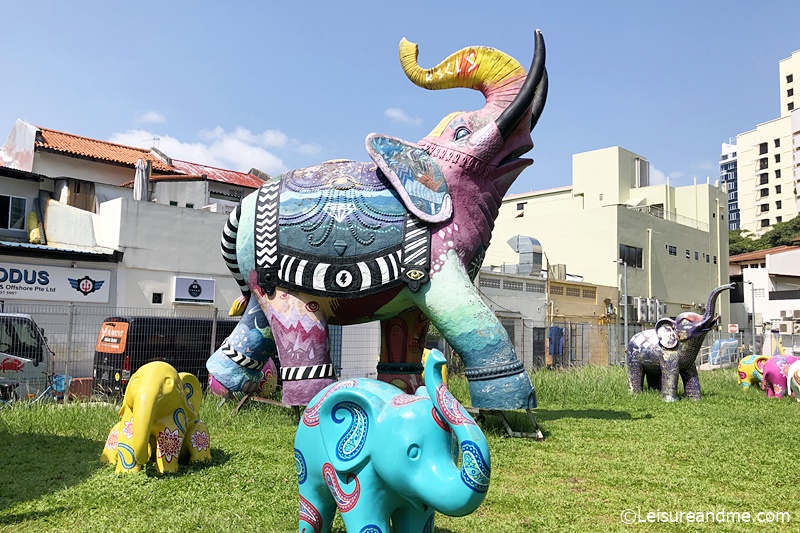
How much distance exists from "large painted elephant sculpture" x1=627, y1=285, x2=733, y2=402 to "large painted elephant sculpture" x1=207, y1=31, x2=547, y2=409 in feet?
14.4

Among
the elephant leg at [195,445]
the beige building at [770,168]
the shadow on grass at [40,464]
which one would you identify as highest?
the beige building at [770,168]

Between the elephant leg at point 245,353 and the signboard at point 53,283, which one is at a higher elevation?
the signboard at point 53,283

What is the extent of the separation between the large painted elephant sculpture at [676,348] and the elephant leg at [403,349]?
432 centimetres

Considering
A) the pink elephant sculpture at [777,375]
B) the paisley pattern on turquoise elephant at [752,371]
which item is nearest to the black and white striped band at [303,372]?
the pink elephant sculpture at [777,375]

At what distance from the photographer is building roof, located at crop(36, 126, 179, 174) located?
60.5 ft

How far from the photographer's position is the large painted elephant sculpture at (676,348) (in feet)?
30.4

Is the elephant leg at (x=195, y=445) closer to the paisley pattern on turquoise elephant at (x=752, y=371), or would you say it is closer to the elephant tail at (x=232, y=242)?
the elephant tail at (x=232, y=242)

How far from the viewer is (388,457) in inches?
108

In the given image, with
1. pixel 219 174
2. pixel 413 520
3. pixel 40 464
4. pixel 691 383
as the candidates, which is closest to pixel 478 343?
pixel 413 520

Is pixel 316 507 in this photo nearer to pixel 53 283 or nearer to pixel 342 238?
pixel 342 238

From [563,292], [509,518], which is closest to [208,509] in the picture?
[509,518]

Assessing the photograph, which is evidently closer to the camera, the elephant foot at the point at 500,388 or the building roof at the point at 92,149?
the elephant foot at the point at 500,388

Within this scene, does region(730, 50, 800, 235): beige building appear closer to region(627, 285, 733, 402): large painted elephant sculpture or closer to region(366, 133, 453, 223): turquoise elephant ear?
region(627, 285, 733, 402): large painted elephant sculpture

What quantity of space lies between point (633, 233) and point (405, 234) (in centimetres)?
2339
